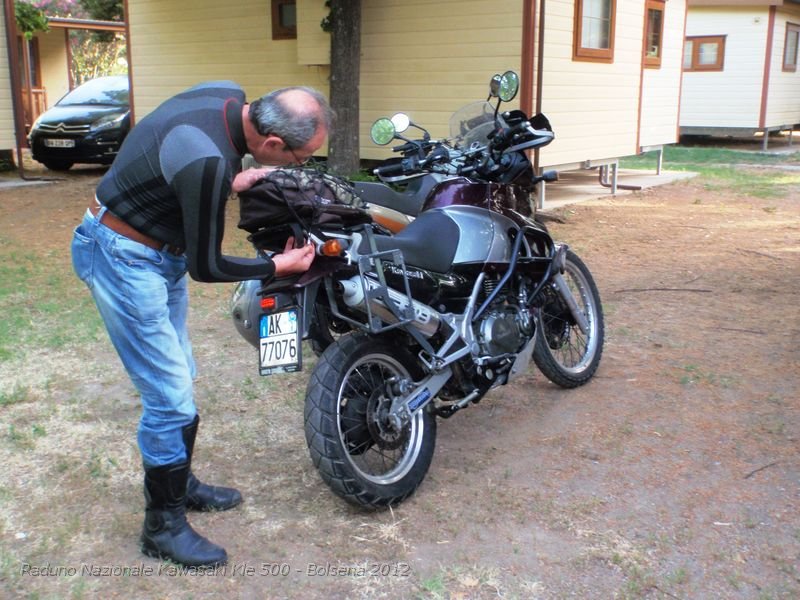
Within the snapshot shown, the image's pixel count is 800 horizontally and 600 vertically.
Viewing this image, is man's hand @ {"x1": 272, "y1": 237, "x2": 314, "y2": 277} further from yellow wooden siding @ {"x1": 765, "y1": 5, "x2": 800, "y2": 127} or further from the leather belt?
yellow wooden siding @ {"x1": 765, "y1": 5, "x2": 800, "y2": 127}

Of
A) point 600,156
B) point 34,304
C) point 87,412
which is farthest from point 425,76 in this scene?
point 87,412

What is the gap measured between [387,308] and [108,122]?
11623 millimetres

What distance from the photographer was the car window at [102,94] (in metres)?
14.1

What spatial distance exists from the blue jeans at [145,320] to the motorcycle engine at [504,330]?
1.37 m

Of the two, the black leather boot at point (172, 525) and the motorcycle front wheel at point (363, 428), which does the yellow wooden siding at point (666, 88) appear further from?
the black leather boot at point (172, 525)

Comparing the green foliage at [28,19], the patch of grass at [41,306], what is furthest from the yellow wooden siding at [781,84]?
the patch of grass at [41,306]

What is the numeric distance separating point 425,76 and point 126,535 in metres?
8.24

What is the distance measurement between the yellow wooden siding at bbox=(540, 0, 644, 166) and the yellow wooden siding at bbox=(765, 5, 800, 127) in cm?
907

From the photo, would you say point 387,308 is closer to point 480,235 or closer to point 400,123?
point 480,235

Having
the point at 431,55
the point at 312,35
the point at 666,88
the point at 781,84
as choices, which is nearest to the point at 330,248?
the point at 431,55

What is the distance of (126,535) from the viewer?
305 centimetres

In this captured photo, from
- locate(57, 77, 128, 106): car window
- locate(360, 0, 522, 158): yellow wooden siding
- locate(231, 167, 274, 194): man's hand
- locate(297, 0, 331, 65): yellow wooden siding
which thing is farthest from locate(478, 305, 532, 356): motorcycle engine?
locate(57, 77, 128, 106): car window

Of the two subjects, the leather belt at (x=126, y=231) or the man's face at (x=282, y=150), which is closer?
the man's face at (x=282, y=150)

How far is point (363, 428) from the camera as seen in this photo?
10.4 ft
